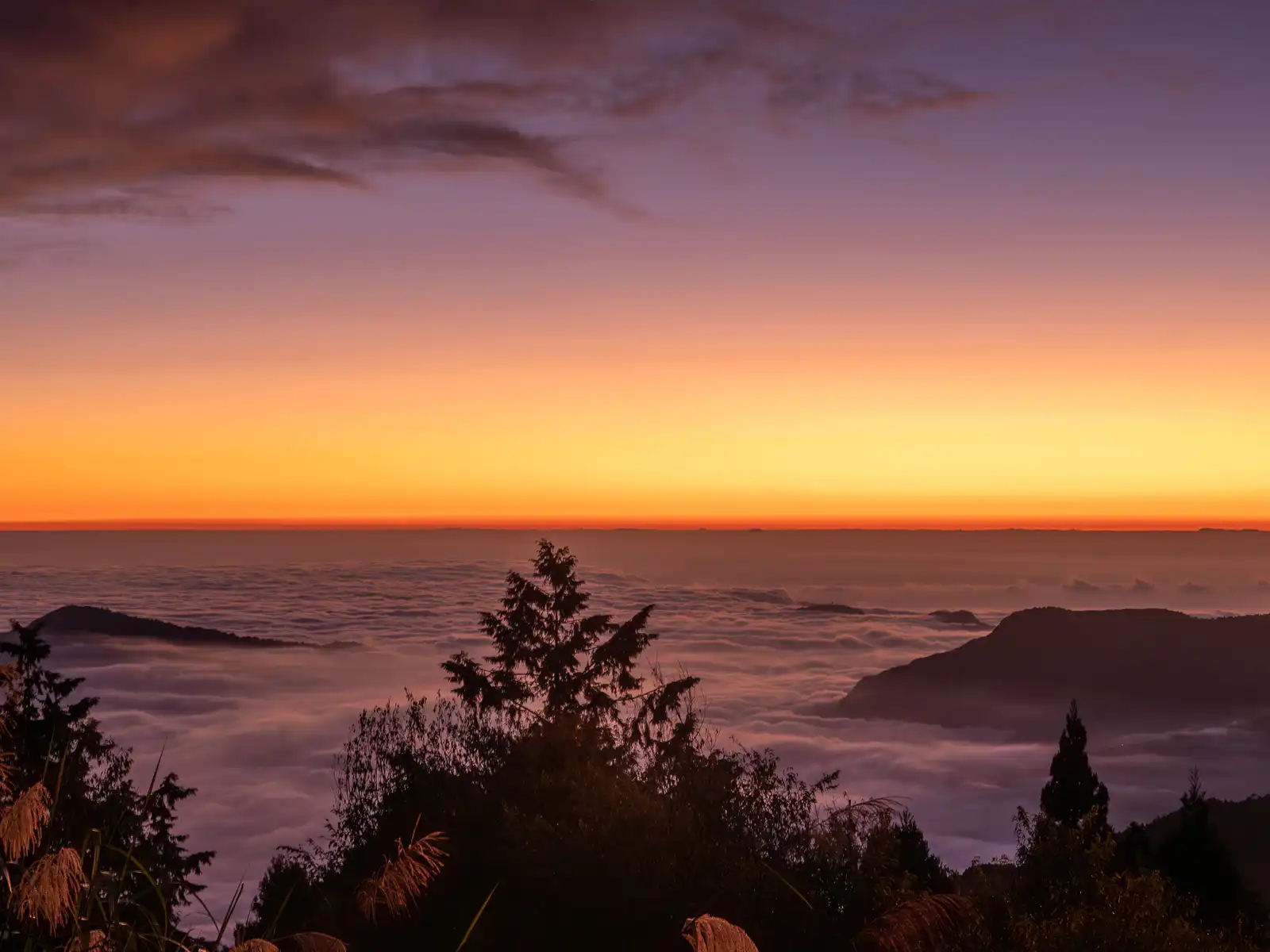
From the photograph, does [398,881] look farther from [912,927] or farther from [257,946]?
[912,927]

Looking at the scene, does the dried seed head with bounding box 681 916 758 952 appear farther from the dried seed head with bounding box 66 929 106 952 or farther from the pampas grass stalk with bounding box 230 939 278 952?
the dried seed head with bounding box 66 929 106 952

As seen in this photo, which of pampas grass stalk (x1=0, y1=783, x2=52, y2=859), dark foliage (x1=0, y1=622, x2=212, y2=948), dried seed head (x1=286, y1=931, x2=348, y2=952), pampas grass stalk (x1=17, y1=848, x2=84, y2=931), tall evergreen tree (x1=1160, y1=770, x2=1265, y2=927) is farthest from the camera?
tall evergreen tree (x1=1160, y1=770, x2=1265, y2=927)

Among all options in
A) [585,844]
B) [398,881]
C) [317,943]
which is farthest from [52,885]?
[585,844]

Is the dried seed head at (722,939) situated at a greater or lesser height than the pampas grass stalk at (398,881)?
greater

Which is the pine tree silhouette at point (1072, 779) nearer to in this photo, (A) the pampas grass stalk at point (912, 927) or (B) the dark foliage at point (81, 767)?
(B) the dark foliage at point (81, 767)

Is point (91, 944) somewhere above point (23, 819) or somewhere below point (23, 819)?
below

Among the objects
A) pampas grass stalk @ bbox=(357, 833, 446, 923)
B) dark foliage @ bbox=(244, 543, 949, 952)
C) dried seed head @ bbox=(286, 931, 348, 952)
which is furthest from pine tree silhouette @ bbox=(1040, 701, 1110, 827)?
dried seed head @ bbox=(286, 931, 348, 952)

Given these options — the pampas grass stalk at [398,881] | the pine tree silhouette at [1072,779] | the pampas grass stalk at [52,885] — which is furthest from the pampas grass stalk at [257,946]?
the pine tree silhouette at [1072,779]

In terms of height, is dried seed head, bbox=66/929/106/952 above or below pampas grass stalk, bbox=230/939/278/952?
below

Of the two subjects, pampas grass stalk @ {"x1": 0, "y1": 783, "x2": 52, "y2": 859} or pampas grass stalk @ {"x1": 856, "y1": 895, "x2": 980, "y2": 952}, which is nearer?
pampas grass stalk @ {"x1": 0, "y1": 783, "x2": 52, "y2": 859}

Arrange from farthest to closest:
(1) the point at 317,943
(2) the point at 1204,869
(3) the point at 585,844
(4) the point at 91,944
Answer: (2) the point at 1204,869
(3) the point at 585,844
(4) the point at 91,944
(1) the point at 317,943

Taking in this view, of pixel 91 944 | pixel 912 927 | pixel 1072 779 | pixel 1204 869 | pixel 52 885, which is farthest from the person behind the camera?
pixel 1072 779

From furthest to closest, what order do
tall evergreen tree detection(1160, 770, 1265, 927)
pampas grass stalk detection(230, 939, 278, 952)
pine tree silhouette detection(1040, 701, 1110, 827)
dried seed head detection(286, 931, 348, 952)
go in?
pine tree silhouette detection(1040, 701, 1110, 827)
tall evergreen tree detection(1160, 770, 1265, 927)
dried seed head detection(286, 931, 348, 952)
pampas grass stalk detection(230, 939, 278, 952)

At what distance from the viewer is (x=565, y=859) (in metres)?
19.8
